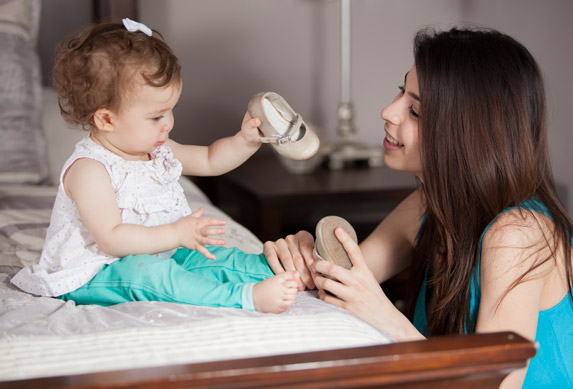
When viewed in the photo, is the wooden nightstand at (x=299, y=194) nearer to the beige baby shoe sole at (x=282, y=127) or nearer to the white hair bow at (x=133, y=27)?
the beige baby shoe sole at (x=282, y=127)

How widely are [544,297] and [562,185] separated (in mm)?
1816

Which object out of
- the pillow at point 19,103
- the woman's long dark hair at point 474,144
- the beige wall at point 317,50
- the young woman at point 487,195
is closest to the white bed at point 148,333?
the young woman at point 487,195

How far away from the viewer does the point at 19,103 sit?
6.72 feet

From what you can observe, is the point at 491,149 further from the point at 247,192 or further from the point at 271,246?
the point at 247,192

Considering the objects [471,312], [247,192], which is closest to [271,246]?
[471,312]

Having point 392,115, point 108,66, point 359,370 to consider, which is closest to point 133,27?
point 108,66

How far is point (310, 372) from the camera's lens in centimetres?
72

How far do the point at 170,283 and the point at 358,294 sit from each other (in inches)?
11.2

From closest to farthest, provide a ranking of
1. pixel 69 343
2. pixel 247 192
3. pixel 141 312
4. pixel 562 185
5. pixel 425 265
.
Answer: pixel 69 343 < pixel 141 312 < pixel 425 265 < pixel 247 192 < pixel 562 185

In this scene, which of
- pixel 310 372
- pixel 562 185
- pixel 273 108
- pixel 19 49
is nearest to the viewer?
pixel 310 372

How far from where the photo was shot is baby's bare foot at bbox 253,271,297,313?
0.96m

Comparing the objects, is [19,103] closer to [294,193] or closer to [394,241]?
[294,193]

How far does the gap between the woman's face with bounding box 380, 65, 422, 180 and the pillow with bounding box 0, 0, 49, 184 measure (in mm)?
1175

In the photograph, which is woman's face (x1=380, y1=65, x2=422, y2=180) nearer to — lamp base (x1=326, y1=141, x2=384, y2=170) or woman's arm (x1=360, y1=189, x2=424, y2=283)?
woman's arm (x1=360, y1=189, x2=424, y2=283)
